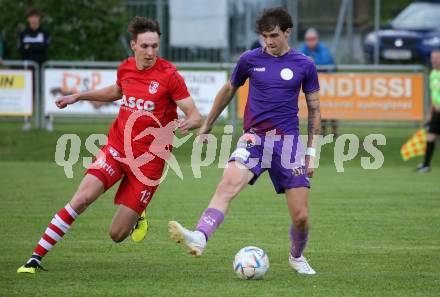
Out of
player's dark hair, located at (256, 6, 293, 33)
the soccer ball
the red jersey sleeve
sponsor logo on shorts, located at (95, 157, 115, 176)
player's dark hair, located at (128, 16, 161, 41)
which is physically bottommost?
the soccer ball

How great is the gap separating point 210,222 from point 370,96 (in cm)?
1291

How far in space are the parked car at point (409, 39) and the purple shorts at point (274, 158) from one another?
18.3 meters

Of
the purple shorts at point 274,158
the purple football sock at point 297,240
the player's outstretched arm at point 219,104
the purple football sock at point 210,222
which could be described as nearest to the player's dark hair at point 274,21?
the player's outstretched arm at point 219,104

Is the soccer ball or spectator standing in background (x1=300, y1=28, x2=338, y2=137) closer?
the soccer ball

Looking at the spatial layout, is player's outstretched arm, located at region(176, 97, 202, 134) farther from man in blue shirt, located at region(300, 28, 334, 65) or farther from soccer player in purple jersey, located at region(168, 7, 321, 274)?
man in blue shirt, located at region(300, 28, 334, 65)

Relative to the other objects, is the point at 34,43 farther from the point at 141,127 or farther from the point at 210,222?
the point at 210,222

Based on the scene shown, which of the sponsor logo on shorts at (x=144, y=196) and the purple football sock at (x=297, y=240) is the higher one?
the sponsor logo on shorts at (x=144, y=196)

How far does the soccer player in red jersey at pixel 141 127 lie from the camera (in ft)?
28.0

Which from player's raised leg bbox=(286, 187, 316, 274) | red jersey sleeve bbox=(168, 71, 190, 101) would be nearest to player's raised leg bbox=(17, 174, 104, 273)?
red jersey sleeve bbox=(168, 71, 190, 101)

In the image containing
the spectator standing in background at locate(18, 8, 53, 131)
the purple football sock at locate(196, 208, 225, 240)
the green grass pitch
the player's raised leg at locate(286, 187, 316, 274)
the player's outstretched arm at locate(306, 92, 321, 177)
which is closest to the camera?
the purple football sock at locate(196, 208, 225, 240)

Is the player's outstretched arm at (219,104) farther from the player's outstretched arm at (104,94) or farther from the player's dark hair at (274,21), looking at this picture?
the player's outstretched arm at (104,94)

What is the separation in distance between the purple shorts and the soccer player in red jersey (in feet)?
1.93

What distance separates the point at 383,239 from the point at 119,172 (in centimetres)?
314

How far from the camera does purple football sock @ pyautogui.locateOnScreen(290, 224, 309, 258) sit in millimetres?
8273
